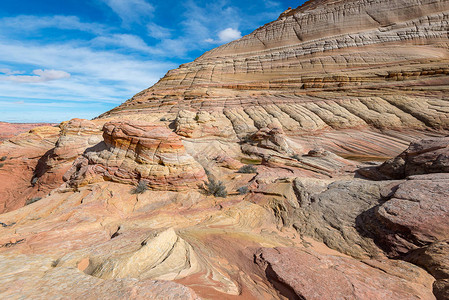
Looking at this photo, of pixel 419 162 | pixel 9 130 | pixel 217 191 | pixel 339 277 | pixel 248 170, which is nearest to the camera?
pixel 339 277

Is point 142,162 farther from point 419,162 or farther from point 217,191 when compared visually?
point 419,162

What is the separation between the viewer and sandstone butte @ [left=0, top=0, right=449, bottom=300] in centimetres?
353

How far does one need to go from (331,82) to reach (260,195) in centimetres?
2391

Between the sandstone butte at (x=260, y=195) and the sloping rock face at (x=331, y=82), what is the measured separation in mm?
232

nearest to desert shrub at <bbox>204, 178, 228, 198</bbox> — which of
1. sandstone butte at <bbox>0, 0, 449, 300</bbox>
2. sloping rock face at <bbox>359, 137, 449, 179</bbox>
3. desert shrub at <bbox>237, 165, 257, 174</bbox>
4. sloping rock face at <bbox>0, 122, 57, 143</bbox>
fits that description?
sandstone butte at <bbox>0, 0, 449, 300</bbox>

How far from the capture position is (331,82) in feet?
83.0

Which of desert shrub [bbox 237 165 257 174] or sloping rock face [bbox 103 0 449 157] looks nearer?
desert shrub [bbox 237 165 257 174]

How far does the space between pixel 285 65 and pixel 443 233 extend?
30877mm

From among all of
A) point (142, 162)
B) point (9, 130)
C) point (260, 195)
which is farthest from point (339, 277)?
point (9, 130)

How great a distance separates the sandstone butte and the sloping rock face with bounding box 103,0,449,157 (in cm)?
23

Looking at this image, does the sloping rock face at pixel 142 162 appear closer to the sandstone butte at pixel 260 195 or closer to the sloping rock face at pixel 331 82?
the sandstone butte at pixel 260 195

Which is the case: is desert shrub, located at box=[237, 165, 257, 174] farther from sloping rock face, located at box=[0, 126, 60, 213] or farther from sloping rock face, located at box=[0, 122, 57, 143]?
sloping rock face, located at box=[0, 122, 57, 143]

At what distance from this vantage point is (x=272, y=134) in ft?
59.3

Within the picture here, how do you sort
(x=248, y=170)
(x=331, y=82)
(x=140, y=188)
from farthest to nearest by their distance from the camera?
(x=331, y=82)
(x=248, y=170)
(x=140, y=188)
